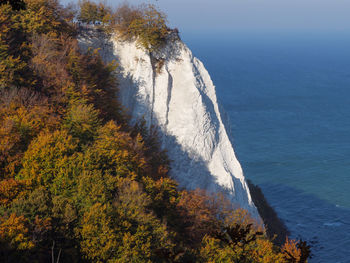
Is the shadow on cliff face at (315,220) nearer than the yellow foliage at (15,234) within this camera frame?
No

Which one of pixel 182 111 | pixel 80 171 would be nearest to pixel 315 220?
pixel 182 111

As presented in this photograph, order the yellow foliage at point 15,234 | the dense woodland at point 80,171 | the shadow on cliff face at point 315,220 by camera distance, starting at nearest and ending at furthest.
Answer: the yellow foliage at point 15,234 → the dense woodland at point 80,171 → the shadow on cliff face at point 315,220

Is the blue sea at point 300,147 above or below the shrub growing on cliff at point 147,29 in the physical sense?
below

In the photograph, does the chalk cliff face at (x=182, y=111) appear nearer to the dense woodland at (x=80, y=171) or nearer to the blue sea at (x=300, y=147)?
the dense woodland at (x=80, y=171)

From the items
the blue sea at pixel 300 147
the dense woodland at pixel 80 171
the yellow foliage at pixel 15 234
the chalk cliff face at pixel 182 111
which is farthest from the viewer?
the blue sea at pixel 300 147

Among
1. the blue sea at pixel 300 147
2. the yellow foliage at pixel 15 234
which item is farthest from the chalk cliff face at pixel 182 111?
the blue sea at pixel 300 147

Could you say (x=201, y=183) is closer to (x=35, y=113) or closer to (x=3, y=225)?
(x=35, y=113)

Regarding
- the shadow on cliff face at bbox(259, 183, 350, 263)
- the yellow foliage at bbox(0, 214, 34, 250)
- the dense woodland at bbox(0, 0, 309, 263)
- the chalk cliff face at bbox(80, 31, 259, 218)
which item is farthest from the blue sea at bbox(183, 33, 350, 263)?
the yellow foliage at bbox(0, 214, 34, 250)

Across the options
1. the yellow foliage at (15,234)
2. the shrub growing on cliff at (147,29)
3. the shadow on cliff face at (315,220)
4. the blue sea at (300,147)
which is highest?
the shrub growing on cliff at (147,29)
